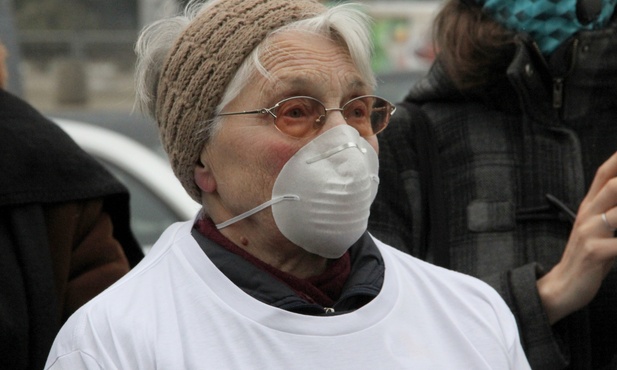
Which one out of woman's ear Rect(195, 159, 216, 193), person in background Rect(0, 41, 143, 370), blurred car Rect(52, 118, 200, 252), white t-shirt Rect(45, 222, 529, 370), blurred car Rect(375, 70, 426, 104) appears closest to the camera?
white t-shirt Rect(45, 222, 529, 370)

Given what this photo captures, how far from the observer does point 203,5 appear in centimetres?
243

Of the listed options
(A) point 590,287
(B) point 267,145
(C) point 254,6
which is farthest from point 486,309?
(C) point 254,6

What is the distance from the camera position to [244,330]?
2.13m

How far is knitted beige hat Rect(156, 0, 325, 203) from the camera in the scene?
228 cm

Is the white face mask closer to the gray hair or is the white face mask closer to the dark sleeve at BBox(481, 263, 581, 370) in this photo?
the gray hair

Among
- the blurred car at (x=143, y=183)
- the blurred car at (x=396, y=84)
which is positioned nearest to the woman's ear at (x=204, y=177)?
the blurred car at (x=143, y=183)

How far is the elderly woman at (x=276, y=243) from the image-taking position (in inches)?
83.7

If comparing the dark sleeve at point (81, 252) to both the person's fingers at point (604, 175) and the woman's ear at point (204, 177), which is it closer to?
the woman's ear at point (204, 177)

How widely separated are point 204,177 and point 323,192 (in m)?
0.29

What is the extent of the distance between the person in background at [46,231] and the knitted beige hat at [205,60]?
628mm

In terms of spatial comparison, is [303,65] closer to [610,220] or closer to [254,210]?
[254,210]

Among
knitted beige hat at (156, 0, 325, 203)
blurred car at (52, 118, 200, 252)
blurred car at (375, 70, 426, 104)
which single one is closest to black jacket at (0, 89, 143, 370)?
knitted beige hat at (156, 0, 325, 203)

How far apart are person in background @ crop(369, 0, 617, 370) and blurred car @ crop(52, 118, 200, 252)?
2.75 m

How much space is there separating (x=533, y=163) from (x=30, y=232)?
1233 millimetres
